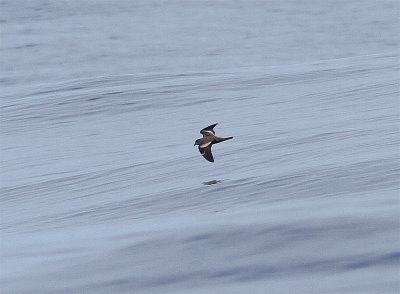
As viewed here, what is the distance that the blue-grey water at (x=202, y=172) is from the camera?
12.9 m

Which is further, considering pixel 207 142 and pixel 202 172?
pixel 202 172

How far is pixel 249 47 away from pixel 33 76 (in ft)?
46.3

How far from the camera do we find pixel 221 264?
1291 cm

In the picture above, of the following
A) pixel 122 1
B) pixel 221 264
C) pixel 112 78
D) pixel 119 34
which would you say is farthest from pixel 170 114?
pixel 122 1

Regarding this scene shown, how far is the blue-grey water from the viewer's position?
42.2 feet

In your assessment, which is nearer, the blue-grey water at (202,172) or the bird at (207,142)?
the blue-grey water at (202,172)

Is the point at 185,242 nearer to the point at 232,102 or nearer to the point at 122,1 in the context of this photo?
the point at 232,102

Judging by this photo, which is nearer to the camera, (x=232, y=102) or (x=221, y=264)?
(x=221, y=264)

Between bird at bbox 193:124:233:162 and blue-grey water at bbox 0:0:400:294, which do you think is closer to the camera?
blue-grey water at bbox 0:0:400:294

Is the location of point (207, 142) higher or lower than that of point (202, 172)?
higher

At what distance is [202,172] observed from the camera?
21281 mm

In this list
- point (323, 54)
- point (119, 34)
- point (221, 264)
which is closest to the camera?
point (221, 264)

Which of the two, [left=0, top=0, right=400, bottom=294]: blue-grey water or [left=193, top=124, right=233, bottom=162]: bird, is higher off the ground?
[left=193, top=124, right=233, bottom=162]: bird

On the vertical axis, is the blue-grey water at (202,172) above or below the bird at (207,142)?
below
